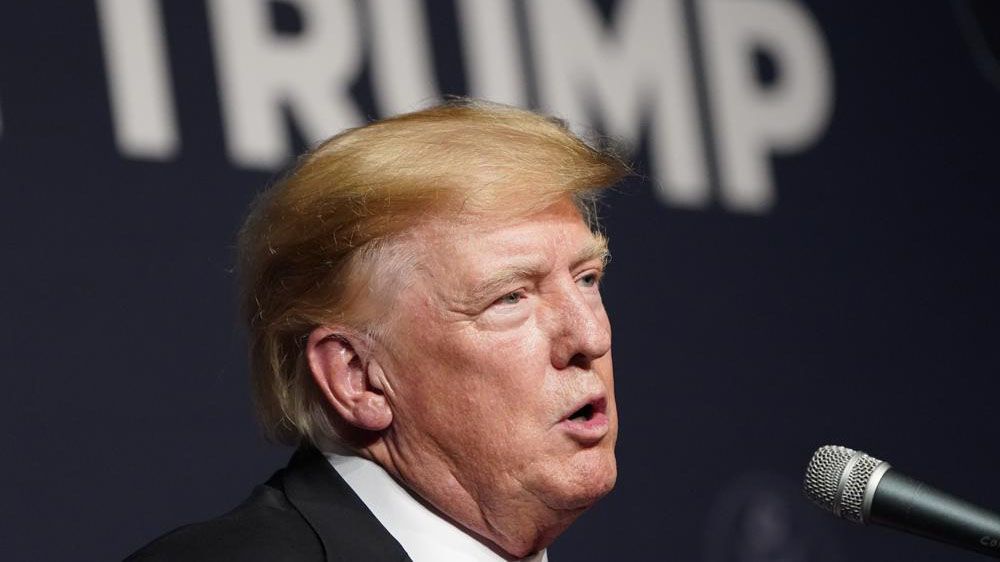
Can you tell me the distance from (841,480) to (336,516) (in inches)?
27.9

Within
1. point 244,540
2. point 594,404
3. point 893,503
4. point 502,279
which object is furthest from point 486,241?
point 893,503

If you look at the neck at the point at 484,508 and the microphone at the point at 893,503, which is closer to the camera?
the microphone at the point at 893,503

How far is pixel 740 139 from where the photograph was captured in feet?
12.0

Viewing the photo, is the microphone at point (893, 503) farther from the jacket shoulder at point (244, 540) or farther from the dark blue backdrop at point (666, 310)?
the dark blue backdrop at point (666, 310)

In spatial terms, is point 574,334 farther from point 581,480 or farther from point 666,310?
point 666,310

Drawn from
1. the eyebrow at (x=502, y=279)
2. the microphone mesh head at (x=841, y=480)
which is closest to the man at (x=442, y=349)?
the eyebrow at (x=502, y=279)

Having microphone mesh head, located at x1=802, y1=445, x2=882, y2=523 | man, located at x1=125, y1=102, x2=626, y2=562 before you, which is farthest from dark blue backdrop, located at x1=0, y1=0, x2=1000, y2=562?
microphone mesh head, located at x1=802, y1=445, x2=882, y2=523

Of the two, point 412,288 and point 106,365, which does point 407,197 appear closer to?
point 412,288

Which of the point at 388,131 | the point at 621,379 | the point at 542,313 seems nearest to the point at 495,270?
the point at 542,313

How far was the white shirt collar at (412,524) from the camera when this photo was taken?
212 centimetres

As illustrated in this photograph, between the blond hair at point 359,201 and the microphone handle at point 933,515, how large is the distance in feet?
2.17

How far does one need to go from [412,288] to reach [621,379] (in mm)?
1399

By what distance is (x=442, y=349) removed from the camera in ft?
6.93

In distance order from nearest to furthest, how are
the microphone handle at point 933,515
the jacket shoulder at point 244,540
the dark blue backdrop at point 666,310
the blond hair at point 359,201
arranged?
the microphone handle at point 933,515
the jacket shoulder at point 244,540
the blond hair at point 359,201
the dark blue backdrop at point 666,310
